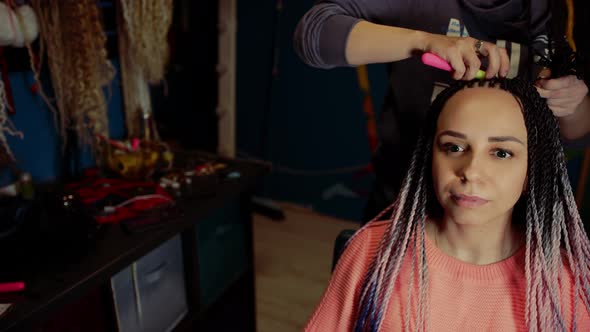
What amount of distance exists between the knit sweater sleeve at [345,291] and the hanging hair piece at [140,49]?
2.85 ft

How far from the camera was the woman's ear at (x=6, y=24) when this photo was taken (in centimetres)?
113

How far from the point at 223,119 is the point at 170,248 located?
51.6 inches

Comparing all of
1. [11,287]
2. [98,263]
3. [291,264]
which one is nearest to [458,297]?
[98,263]

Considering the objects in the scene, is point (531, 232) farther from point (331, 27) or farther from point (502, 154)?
point (331, 27)

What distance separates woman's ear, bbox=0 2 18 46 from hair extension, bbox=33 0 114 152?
0.27 ft

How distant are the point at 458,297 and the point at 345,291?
0.20 meters

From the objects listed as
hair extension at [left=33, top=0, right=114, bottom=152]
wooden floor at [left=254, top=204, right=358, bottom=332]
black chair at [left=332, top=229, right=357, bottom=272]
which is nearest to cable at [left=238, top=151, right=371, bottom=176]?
wooden floor at [left=254, top=204, right=358, bottom=332]

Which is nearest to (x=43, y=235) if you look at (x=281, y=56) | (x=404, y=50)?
(x=404, y=50)

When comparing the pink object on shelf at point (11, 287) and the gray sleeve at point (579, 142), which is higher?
the gray sleeve at point (579, 142)

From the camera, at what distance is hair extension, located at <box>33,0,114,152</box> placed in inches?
49.6

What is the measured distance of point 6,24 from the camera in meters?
1.14

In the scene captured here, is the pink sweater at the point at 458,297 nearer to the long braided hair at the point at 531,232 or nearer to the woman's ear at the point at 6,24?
the long braided hair at the point at 531,232

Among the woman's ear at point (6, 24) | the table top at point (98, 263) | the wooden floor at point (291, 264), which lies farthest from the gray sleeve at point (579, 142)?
the wooden floor at point (291, 264)

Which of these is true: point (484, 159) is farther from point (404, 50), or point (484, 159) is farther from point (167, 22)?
point (167, 22)
